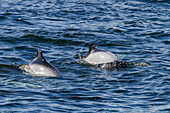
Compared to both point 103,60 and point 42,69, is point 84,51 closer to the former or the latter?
point 103,60

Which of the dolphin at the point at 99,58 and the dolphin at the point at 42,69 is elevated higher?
the dolphin at the point at 42,69

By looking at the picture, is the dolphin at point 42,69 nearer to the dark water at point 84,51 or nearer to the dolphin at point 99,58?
the dark water at point 84,51

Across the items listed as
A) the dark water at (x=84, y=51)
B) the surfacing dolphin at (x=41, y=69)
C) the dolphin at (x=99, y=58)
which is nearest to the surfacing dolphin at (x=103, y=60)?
the dolphin at (x=99, y=58)

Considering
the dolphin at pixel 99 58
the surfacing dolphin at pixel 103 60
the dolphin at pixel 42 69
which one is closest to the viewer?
the dolphin at pixel 42 69

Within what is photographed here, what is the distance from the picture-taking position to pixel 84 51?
47.0 feet

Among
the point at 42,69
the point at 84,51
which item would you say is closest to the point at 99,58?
the point at 84,51

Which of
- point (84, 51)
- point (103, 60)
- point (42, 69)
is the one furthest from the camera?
point (84, 51)

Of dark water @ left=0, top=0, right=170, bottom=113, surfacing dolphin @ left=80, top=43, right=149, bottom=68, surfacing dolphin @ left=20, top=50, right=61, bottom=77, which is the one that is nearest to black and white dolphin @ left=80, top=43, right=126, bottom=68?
surfacing dolphin @ left=80, top=43, right=149, bottom=68

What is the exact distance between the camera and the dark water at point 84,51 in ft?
30.0

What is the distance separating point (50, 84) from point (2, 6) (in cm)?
1255

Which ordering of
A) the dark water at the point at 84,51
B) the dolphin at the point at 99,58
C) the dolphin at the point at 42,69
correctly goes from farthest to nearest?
the dolphin at the point at 99,58 < the dolphin at the point at 42,69 < the dark water at the point at 84,51

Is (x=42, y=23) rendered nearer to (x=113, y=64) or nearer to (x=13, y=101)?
(x=113, y=64)

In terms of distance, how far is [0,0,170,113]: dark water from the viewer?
9.14 metres

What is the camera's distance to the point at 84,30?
17.1 metres
